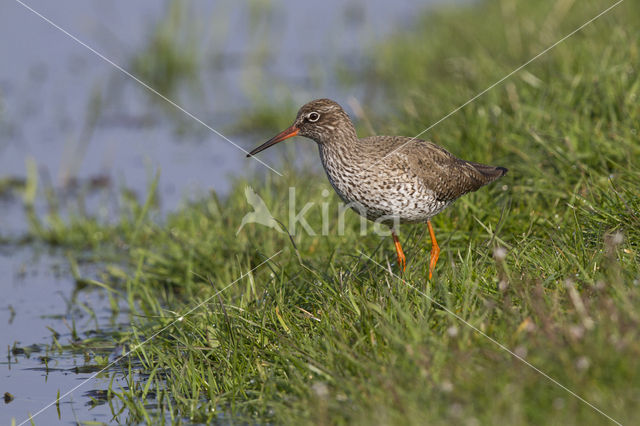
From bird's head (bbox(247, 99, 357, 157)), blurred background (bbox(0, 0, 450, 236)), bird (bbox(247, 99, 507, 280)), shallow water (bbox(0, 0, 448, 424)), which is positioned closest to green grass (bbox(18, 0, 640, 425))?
bird (bbox(247, 99, 507, 280))

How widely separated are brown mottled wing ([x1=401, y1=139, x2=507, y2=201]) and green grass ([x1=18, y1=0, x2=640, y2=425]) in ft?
1.16

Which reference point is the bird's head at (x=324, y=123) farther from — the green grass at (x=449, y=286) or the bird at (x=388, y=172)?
the green grass at (x=449, y=286)

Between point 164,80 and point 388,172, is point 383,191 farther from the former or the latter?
point 164,80

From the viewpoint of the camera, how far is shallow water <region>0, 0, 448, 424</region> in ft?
24.0

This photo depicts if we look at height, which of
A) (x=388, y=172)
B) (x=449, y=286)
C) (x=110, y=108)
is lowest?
(x=449, y=286)

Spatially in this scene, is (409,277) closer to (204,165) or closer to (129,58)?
(204,165)

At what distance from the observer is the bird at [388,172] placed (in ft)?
20.4

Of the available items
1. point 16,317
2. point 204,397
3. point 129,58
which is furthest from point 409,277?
point 129,58

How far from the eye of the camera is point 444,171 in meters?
6.55

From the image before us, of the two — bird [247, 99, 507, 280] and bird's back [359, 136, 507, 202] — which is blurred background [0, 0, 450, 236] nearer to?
bird [247, 99, 507, 280]

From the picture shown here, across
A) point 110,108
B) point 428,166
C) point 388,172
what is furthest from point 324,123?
point 110,108

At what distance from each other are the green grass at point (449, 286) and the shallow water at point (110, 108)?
1.98ft

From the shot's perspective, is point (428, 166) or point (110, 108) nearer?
point (428, 166)

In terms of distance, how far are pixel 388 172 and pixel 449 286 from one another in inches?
39.2
